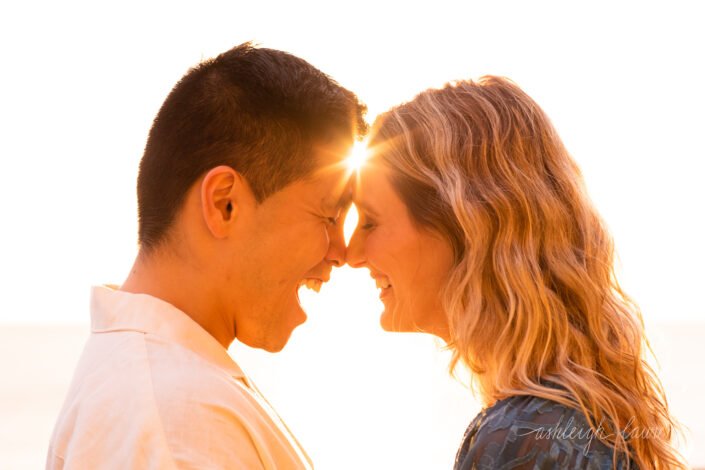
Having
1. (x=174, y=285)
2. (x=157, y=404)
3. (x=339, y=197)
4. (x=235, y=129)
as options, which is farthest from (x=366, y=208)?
(x=157, y=404)

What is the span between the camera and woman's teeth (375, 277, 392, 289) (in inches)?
106

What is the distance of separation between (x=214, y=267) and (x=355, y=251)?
73 cm

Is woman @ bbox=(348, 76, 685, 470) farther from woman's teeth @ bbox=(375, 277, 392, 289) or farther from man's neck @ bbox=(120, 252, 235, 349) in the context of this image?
man's neck @ bbox=(120, 252, 235, 349)

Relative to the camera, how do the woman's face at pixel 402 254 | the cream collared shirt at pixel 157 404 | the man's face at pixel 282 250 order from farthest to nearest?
the woman's face at pixel 402 254
the man's face at pixel 282 250
the cream collared shirt at pixel 157 404

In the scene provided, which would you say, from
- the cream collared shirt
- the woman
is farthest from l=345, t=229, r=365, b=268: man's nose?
the cream collared shirt

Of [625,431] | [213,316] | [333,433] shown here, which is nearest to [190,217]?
[213,316]

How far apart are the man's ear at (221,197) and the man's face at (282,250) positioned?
6cm

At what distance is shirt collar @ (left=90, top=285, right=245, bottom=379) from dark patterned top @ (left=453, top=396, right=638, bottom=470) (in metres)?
0.64

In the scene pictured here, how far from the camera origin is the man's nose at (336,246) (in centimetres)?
249

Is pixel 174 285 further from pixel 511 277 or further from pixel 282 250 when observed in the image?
pixel 511 277

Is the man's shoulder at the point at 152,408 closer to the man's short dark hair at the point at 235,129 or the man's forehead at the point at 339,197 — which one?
the man's short dark hair at the point at 235,129

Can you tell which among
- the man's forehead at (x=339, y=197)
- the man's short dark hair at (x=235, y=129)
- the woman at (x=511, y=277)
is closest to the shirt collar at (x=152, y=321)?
the man's short dark hair at (x=235, y=129)

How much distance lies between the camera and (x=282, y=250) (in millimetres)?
2207

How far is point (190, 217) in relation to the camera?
6.66 ft
